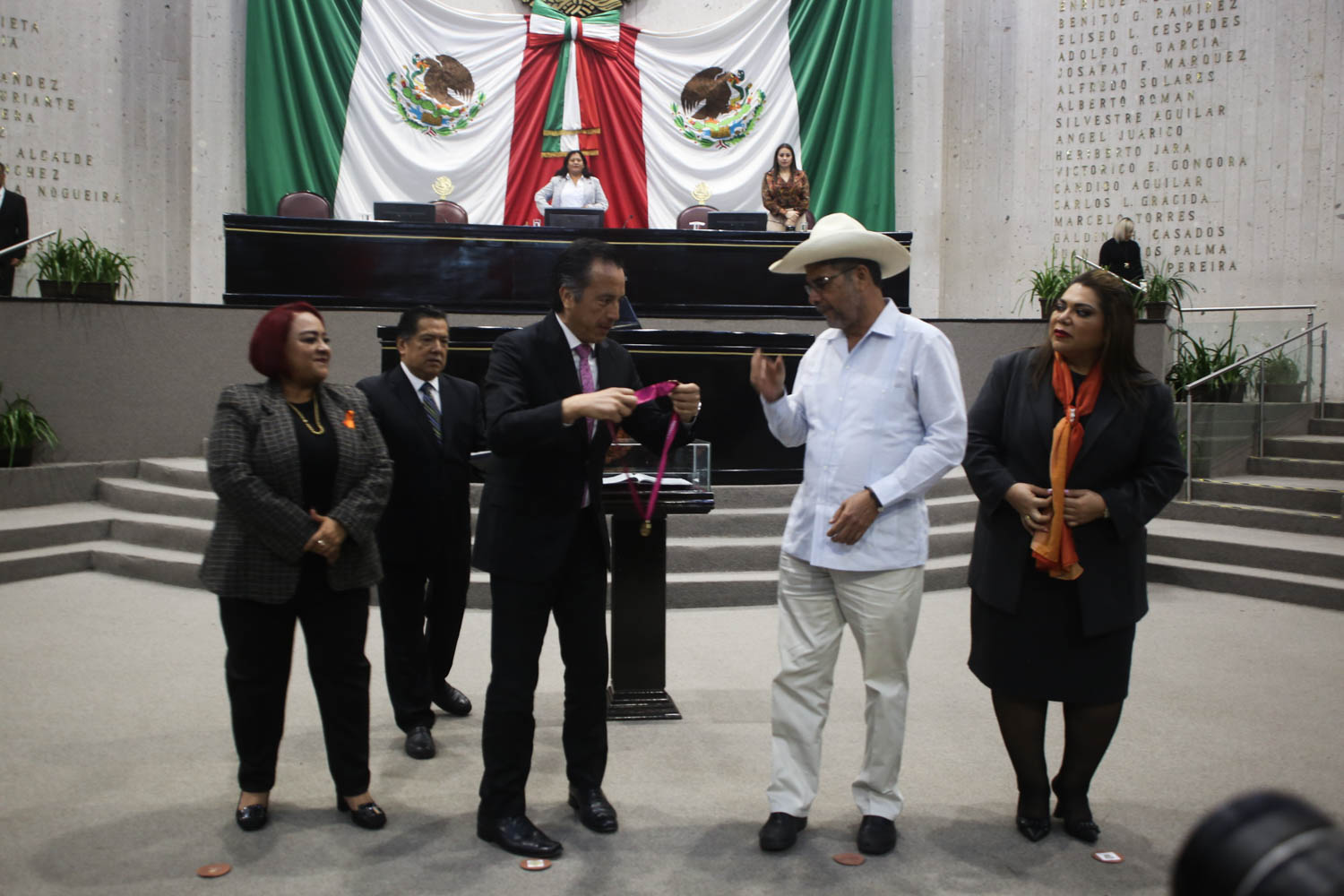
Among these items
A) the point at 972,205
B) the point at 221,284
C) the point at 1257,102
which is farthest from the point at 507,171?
the point at 1257,102

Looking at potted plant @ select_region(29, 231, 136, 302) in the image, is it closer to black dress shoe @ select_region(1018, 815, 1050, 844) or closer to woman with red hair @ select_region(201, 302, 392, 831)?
woman with red hair @ select_region(201, 302, 392, 831)

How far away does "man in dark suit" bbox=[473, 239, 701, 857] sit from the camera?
293cm

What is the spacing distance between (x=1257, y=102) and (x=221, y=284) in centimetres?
1023

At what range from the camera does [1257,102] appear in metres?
10.5

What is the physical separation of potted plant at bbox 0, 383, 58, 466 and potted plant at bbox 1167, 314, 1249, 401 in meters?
8.62

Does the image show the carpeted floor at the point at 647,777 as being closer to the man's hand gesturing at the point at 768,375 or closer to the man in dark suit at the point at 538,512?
the man in dark suit at the point at 538,512

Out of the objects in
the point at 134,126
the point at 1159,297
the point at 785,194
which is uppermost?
the point at 134,126

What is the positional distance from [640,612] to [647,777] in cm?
83

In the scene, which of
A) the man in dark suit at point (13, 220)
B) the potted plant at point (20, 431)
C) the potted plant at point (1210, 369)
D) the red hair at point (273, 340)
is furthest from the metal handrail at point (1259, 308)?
the man in dark suit at point (13, 220)

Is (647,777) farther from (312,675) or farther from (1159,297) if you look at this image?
(1159,297)

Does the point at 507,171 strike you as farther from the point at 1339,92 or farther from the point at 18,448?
the point at 1339,92

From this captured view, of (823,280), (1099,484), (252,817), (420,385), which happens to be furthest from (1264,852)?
(420,385)

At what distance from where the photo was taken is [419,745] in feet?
12.4

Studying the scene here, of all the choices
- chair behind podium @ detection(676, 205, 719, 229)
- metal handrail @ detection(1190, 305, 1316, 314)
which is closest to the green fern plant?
chair behind podium @ detection(676, 205, 719, 229)
